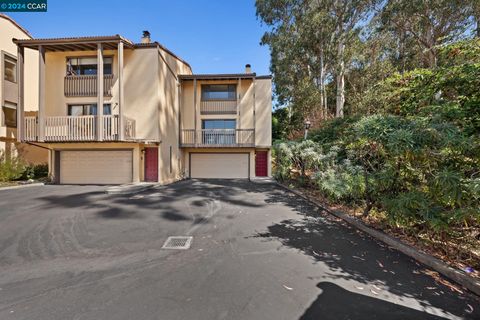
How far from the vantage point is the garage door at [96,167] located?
13.2 metres

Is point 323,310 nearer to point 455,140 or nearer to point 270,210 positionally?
point 455,140

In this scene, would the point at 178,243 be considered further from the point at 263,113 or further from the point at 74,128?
the point at 263,113

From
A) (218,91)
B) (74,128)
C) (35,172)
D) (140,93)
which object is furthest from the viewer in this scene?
(218,91)

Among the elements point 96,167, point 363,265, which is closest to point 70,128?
point 96,167

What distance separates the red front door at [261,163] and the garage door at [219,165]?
0.78 m

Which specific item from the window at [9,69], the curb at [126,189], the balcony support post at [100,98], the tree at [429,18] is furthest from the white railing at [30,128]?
the tree at [429,18]

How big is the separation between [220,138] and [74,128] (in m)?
8.32

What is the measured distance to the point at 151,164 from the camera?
13.5 m

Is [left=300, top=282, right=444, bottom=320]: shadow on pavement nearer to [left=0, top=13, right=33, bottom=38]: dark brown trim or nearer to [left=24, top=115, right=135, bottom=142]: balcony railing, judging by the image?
[left=24, top=115, right=135, bottom=142]: balcony railing

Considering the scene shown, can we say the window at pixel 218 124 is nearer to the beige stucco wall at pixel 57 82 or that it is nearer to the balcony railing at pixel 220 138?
the balcony railing at pixel 220 138

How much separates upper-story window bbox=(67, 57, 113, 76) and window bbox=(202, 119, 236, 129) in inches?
261

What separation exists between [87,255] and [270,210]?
4.84 m

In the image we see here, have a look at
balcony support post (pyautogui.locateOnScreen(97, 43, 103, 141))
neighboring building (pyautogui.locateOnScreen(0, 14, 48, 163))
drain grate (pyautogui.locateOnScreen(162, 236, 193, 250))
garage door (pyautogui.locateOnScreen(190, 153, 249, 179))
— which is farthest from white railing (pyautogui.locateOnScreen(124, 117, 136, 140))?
drain grate (pyautogui.locateOnScreen(162, 236, 193, 250))

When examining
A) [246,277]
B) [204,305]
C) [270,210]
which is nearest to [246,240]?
[246,277]
